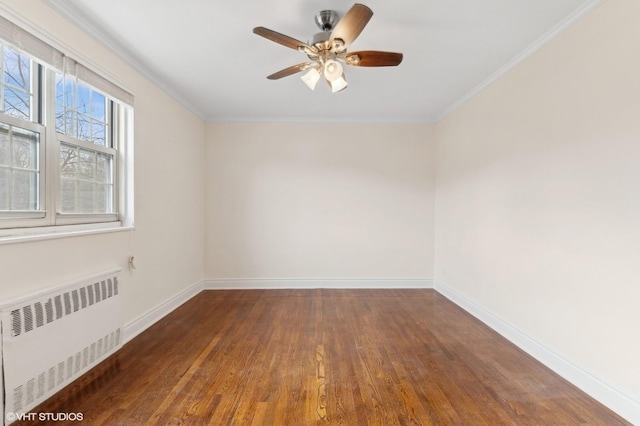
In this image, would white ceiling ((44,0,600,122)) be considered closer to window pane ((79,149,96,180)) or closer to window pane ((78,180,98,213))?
window pane ((79,149,96,180))

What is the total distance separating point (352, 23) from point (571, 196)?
192 cm

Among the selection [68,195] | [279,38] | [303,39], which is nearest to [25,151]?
[68,195]

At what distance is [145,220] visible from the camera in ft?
9.43

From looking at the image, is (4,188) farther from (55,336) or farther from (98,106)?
(98,106)

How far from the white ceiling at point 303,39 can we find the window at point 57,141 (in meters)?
0.40

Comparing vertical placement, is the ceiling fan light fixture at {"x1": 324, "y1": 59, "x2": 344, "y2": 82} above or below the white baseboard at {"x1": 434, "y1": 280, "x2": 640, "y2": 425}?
above

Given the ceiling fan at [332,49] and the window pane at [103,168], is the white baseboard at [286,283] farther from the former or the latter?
the ceiling fan at [332,49]

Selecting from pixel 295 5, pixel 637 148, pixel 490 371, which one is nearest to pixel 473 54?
pixel 637 148

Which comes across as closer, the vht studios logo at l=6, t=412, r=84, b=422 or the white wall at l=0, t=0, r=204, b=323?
the vht studios logo at l=6, t=412, r=84, b=422

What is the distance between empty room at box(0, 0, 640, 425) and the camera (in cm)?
172

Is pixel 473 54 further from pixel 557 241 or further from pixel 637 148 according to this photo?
pixel 557 241

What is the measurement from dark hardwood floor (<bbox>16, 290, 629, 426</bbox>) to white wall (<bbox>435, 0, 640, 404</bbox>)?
1.22 ft

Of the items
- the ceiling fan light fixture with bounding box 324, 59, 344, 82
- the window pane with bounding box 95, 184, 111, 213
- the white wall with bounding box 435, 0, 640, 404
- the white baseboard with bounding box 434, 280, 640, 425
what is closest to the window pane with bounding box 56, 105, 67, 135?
the window pane with bounding box 95, 184, 111, 213

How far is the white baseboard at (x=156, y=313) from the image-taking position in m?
2.63
